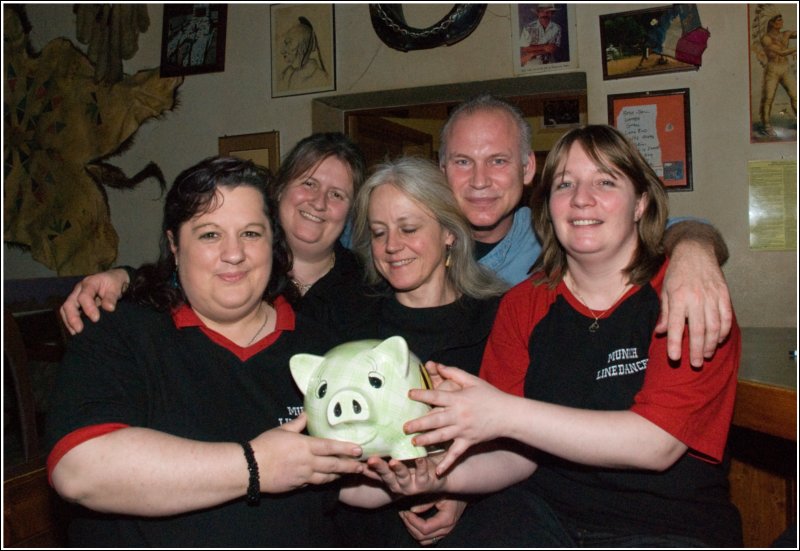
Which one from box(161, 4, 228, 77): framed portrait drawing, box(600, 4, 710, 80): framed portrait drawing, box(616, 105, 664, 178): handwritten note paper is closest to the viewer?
box(600, 4, 710, 80): framed portrait drawing

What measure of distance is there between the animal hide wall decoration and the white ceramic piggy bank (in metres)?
4.46

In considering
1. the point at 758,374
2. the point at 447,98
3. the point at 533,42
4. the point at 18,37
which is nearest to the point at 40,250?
the point at 18,37

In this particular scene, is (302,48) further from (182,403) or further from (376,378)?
(376,378)

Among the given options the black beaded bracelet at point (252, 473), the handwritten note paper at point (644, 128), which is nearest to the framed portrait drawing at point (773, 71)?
the handwritten note paper at point (644, 128)

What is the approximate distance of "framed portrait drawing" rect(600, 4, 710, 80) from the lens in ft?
12.8

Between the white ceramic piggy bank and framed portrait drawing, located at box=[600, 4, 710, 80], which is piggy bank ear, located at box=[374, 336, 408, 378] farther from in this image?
framed portrait drawing, located at box=[600, 4, 710, 80]

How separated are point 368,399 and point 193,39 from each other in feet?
14.5

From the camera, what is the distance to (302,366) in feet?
5.82

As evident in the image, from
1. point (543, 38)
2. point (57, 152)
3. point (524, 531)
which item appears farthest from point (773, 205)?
point (57, 152)

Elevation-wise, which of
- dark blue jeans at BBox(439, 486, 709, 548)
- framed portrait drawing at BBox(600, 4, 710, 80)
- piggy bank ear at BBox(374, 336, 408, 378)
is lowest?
dark blue jeans at BBox(439, 486, 709, 548)

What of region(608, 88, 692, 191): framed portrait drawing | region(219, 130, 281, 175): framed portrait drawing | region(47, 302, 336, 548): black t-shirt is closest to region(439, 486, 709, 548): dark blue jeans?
region(47, 302, 336, 548): black t-shirt

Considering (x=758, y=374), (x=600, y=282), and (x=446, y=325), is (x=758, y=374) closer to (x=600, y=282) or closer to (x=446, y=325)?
(x=600, y=282)

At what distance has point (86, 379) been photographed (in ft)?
5.62

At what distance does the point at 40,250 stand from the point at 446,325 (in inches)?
184
